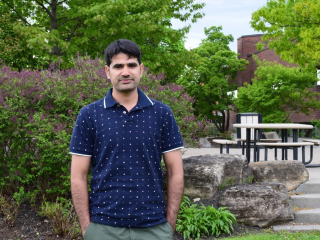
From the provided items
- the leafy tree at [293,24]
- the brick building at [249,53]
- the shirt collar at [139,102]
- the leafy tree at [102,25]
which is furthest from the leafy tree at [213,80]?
the shirt collar at [139,102]

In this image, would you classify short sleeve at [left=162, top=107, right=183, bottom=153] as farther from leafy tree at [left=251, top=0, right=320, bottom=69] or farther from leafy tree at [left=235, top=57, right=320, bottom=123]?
leafy tree at [left=235, top=57, right=320, bottom=123]

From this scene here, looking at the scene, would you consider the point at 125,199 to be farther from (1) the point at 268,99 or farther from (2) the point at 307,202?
(1) the point at 268,99

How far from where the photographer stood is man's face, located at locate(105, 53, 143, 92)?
251cm

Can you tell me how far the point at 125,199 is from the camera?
7.74ft

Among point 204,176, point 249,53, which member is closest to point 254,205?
point 204,176

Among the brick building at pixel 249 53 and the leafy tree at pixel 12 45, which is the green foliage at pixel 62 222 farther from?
the brick building at pixel 249 53

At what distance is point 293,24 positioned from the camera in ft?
56.0

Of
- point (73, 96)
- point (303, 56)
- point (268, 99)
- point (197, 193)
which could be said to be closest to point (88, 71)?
point (73, 96)

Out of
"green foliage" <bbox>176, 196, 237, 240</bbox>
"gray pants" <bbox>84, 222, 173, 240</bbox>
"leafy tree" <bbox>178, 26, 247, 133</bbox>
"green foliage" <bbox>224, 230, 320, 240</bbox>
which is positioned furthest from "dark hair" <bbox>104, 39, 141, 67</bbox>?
"leafy tree" <bbox>178, 26, 247, 133</bbox>

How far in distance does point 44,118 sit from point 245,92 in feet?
69.7

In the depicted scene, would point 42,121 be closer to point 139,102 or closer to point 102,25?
point 139,102

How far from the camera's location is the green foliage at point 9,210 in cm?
612

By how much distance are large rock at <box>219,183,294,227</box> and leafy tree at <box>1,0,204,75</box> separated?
719cm

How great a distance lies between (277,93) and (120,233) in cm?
2500
